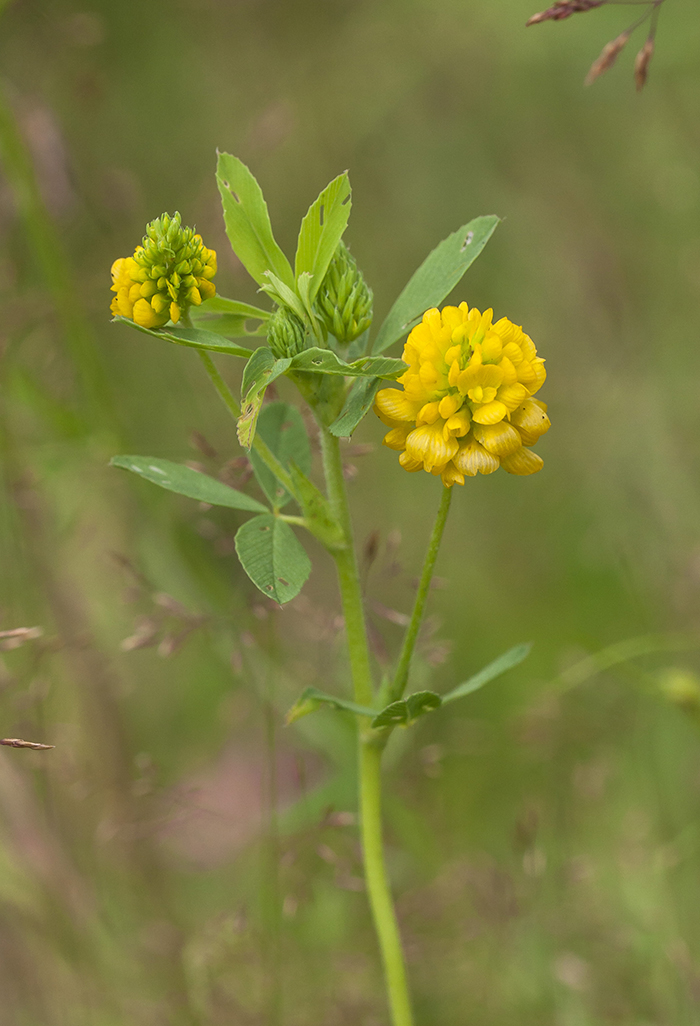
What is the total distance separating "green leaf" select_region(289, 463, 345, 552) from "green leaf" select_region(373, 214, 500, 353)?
199 millimetres

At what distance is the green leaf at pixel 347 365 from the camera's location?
37.6 inches

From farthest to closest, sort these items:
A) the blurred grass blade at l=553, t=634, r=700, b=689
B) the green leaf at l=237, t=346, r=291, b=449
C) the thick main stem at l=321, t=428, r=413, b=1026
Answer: the blurred grass blade at l=553, t=634, r=700, b=689, the thick main stem at l=321, t=428, r=413, b=1026, the green leaf at l=237, t=346, r=291, b=449

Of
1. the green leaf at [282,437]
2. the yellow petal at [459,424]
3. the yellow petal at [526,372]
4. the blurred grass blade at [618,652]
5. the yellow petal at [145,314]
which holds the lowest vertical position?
the blurred grass blade at [618,652]

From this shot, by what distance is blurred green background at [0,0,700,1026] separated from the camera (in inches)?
79.6

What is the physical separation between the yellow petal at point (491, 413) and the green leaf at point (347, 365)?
101 millimetres

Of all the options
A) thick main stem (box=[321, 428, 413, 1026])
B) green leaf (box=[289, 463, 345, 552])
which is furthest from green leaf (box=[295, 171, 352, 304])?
thick main stem (box=[321, 428, 413, 1026])

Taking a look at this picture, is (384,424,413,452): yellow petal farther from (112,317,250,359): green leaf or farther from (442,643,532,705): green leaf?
(442,643,532,705): green leaf

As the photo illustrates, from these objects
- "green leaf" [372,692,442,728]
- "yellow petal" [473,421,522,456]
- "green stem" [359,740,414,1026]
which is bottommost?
"green stem" [359,740,414,1026]

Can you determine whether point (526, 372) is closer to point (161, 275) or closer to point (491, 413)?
point (491, 413)

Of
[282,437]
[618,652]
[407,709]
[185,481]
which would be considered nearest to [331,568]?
[618,652]

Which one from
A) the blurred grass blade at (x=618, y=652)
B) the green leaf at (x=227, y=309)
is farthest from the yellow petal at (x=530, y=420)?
the blurred grass blade at (x=618, y=652)

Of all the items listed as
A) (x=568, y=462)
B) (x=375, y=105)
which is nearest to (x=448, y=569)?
(x=568, y=462)

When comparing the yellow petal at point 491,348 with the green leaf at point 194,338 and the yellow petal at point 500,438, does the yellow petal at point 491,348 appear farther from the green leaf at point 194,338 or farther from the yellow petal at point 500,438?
the green leaf at point 194,338

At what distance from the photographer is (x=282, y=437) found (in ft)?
4.61
